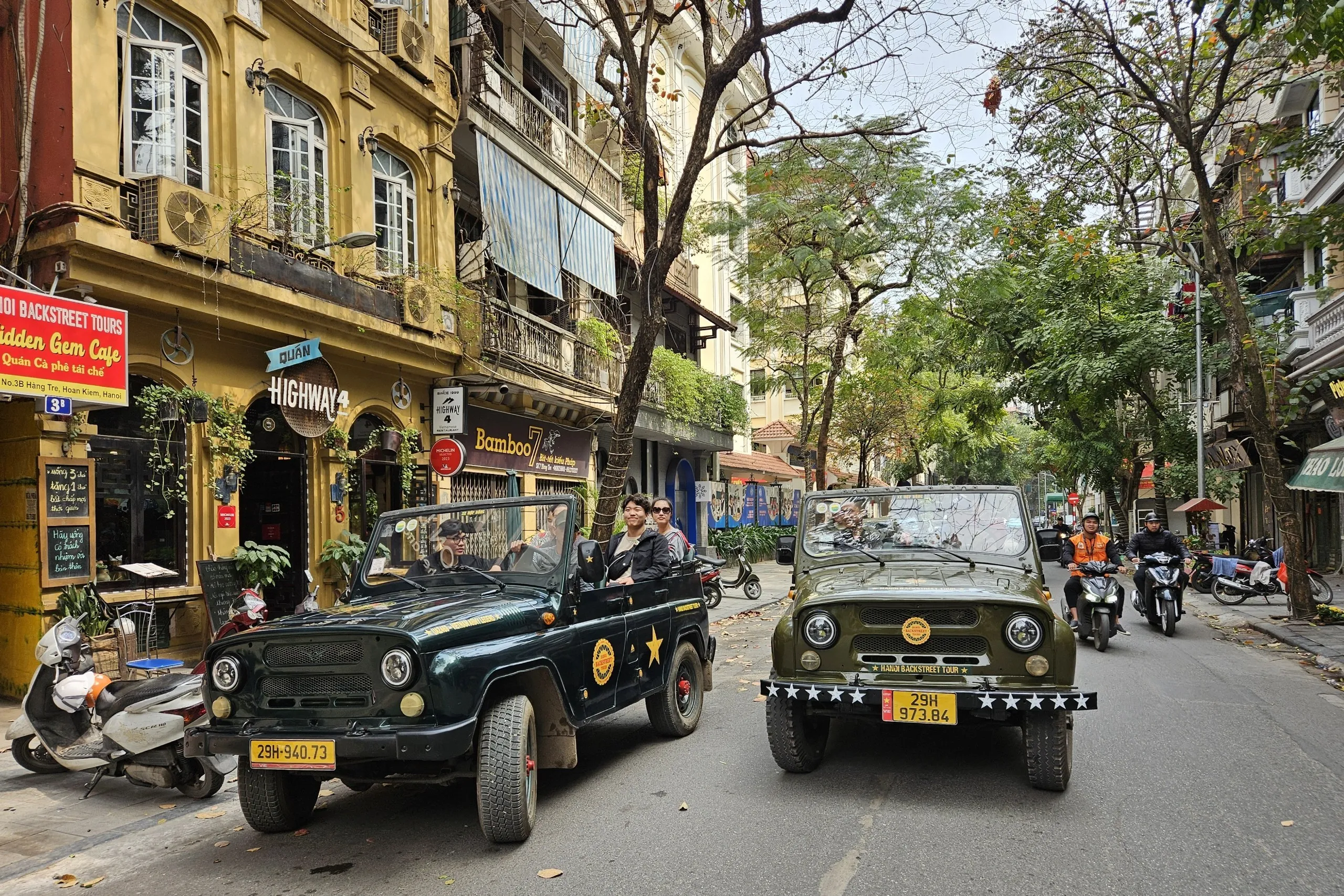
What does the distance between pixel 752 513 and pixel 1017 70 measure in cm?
2183

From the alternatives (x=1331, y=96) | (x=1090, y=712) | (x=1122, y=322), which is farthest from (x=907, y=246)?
(x=1090, y=712)

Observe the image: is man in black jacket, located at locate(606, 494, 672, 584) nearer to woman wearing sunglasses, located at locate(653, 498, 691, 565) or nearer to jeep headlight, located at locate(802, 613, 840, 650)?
jeep headlight, located at locate(802, 613, 840, 650)

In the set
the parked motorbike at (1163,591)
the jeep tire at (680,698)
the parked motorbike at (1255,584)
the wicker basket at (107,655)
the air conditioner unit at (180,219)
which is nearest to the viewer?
the jeep tire at (680,698)

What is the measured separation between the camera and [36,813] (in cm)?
585

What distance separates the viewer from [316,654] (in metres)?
4.77

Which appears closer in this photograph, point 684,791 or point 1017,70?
point 684,791

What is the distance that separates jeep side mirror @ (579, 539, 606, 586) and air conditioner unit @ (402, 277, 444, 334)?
8.80m

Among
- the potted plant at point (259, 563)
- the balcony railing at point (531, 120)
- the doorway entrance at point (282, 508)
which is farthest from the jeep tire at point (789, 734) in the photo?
the balcony railing at point (531, 120)

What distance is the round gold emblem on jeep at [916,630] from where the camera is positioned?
5551mm

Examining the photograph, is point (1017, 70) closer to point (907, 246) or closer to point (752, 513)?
point (907, 246)

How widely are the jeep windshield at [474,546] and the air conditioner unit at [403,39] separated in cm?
1026

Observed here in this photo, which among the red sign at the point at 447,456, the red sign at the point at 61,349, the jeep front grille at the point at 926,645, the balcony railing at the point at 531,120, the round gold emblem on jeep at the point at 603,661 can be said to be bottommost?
the round gold emblem on jeep at the point at 603,661

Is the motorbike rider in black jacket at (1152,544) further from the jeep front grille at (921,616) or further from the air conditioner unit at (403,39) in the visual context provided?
the air conditioner unit at (403,39)

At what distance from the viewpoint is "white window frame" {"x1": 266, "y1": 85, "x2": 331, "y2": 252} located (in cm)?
1171
